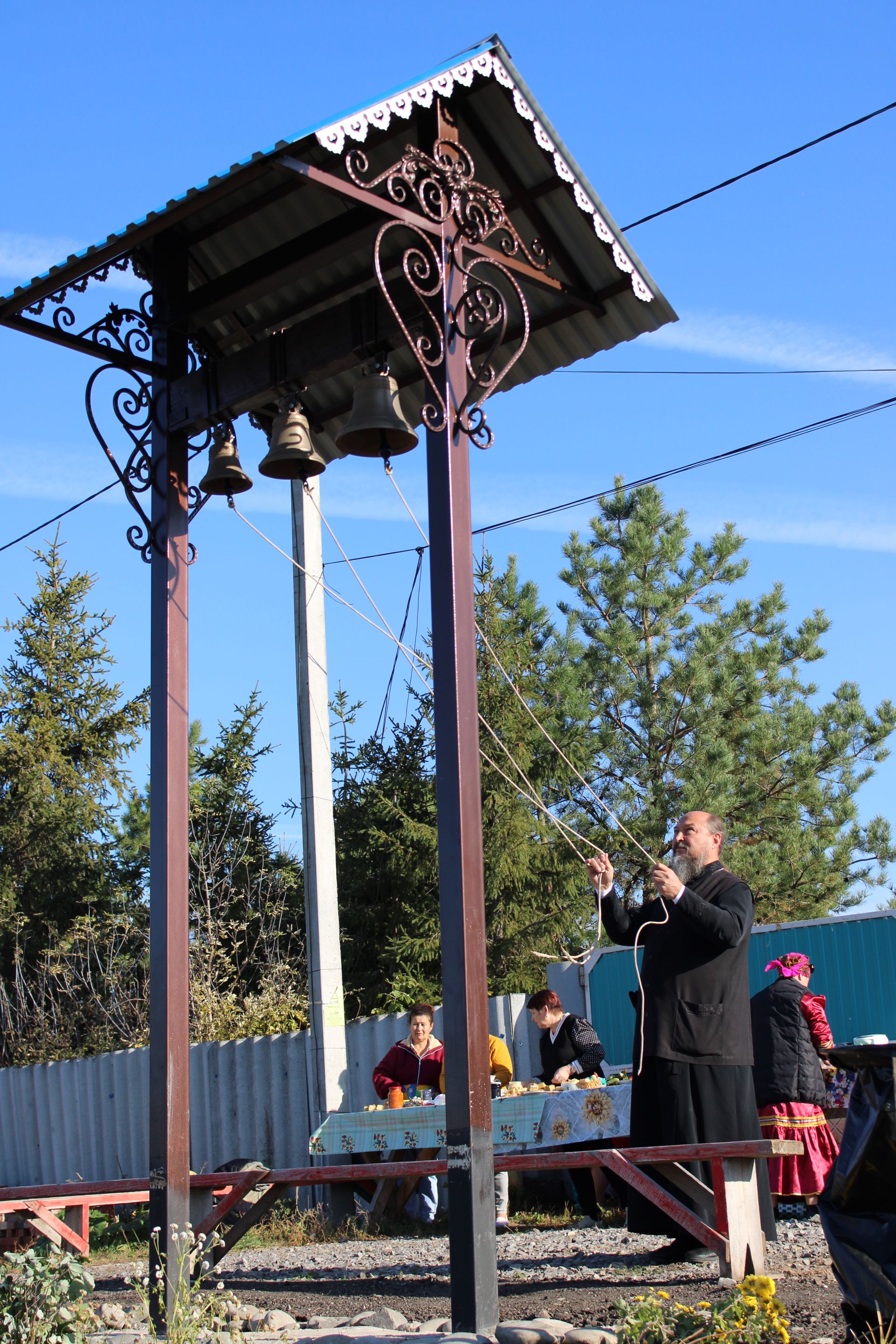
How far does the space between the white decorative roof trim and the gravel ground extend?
13.8ft

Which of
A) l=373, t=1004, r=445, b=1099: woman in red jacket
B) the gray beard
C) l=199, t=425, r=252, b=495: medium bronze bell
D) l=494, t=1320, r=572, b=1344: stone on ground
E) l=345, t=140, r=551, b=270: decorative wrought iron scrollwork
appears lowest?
l=494, t=1320, r=572, b=1344: stone on ground

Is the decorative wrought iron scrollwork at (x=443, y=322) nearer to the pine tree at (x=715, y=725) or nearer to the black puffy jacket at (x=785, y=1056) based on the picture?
the black puffy jacket at (x=785, y=1056)

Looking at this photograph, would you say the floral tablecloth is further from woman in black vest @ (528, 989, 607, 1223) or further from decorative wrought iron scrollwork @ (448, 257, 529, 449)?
decorative wrought iron scrollwork @ (448, 257, 529, 449)

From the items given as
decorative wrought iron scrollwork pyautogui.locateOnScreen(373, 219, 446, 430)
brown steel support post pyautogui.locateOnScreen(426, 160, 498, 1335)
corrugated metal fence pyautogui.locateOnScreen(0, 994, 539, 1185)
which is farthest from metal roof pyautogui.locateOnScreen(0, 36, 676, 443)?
corrugated metal fence pyautogui.locateOnScreen(0, 994, 539, 1185)

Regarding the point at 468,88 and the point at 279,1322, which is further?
the point at 468,88

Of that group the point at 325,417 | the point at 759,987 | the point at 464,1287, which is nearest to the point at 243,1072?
the point at 759,987

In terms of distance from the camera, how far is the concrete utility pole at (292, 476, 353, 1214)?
10.1 metres

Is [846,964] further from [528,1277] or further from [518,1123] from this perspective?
[528,1277]

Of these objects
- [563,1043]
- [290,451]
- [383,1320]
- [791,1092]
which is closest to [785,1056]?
[791,1092]

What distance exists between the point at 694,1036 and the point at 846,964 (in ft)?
17.7

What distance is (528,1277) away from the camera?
5887mm

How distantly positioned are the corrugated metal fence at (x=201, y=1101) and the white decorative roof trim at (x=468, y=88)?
22.9ft

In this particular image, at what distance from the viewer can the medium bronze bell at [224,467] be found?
619cm

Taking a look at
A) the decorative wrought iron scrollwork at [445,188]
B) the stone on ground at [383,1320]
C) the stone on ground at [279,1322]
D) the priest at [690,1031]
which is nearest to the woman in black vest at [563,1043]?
the priest at [690,1031]
